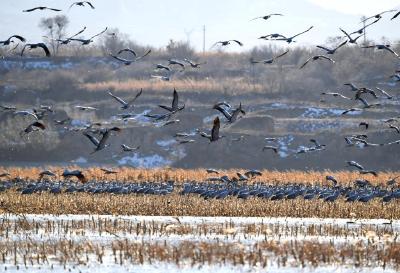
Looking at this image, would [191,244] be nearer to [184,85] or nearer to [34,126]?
[34,126]

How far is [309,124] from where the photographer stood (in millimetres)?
73250

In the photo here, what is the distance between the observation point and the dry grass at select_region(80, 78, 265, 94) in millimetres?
87125

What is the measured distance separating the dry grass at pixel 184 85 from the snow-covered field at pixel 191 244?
205ft

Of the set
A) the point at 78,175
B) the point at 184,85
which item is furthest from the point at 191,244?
the point at 184,85

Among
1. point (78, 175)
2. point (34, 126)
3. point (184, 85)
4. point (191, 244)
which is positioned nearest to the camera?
point (191, 244)


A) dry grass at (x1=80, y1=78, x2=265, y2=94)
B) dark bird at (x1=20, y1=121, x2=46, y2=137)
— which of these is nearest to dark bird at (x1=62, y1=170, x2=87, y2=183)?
dark bird at (x1=20, y1=121, x2=46, y2=137)

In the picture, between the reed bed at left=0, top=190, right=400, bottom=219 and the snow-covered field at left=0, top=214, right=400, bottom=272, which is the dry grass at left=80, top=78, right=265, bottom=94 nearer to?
the reed bed at left=0, top=190, right=400, bottom=219

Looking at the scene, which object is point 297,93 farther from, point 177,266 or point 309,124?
point 177,266

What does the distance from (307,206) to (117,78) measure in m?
69.5

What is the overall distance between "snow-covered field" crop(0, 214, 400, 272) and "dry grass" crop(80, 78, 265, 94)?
62.5 meters

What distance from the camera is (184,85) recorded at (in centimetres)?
8919

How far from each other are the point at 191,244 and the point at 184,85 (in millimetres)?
71185

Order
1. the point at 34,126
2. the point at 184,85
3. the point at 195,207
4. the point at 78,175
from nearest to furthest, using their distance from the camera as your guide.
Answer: the point at 34,126
the point at 78,175
the point at 195,207
the point at 184,85

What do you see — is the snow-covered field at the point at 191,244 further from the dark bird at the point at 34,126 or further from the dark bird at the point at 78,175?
the dark bird at the point at 34,126
